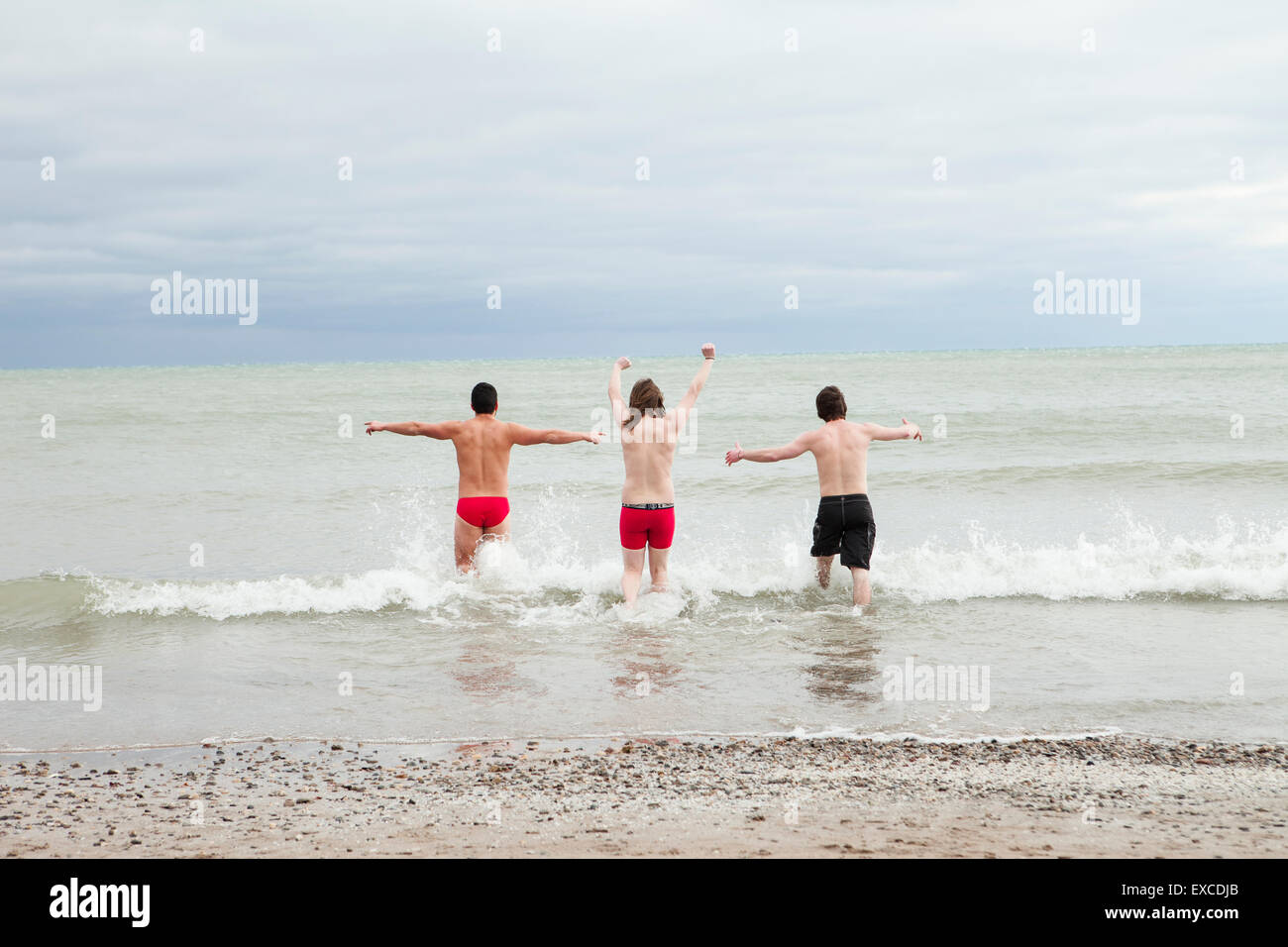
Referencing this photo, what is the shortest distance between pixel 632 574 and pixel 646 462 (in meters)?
0.97

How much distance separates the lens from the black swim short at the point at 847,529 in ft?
26.3

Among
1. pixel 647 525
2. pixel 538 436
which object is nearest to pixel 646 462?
pixel 647 525

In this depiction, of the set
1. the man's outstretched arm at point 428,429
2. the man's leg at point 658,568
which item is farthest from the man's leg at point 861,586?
the man's outstretched arm at point 428,429

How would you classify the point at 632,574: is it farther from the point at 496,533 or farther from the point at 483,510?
the point at 483,510

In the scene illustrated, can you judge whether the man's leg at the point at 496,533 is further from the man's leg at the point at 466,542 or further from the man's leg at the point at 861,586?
the man's leg at the point at 861,586

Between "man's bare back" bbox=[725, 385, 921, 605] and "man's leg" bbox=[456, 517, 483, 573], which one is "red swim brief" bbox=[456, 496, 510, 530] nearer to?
"man's leg" bbox=[456, 517, 483, 573]

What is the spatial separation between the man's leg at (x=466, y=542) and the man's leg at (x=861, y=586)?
3105 mm

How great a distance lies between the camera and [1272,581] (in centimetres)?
861

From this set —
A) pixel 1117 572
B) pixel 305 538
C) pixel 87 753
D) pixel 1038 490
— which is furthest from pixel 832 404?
pixel 1038 490

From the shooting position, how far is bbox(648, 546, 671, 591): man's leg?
804 cm

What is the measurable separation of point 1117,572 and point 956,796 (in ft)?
19.0

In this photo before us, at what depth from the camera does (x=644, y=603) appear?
8.24 meters

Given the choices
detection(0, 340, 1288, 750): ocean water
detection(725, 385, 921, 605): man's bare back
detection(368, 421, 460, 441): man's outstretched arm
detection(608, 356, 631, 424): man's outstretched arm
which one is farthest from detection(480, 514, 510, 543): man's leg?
detection(725, 385, 921, 605): man's bare back
